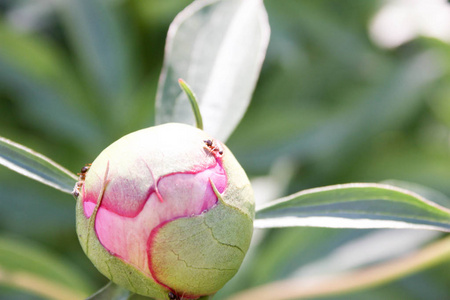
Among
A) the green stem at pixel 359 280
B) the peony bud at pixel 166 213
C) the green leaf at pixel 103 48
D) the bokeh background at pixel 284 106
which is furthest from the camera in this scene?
the green leaf at pixel 103 48

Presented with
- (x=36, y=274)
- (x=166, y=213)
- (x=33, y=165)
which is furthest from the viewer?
(x=36, y=274)

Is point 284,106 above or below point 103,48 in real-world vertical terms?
below

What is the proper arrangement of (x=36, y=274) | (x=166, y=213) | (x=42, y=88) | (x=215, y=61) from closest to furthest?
(x=166, y=213)
(x=215, y=61)
(x=36, y=274)
(x=42, y=88)

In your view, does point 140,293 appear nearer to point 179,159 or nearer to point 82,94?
point 179,159

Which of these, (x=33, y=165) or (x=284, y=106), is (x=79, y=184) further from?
(x=284, y=106)

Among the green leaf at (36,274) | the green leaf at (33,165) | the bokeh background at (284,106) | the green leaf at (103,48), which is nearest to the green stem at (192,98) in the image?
the green leaf at (33,165)

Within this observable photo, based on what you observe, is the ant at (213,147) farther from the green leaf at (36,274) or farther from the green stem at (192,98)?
the green leaf at (36,274)

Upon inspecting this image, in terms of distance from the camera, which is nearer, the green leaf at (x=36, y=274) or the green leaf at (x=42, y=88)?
the green leaf at (x=36, y=274)

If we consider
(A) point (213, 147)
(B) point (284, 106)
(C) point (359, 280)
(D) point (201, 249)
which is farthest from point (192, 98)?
(B) point (284, 106)
